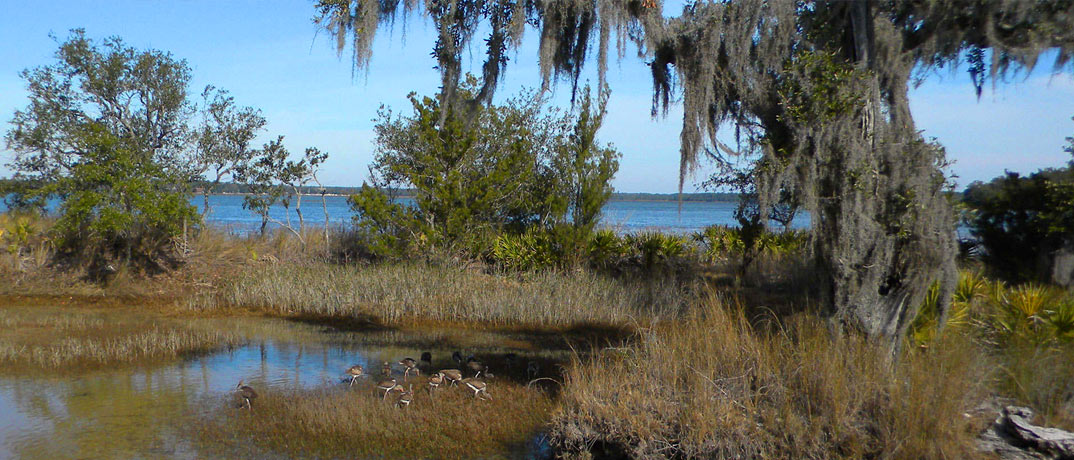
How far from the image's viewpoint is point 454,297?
45.9ft

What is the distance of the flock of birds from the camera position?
316 inches

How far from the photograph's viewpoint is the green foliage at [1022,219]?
1081 centimetres

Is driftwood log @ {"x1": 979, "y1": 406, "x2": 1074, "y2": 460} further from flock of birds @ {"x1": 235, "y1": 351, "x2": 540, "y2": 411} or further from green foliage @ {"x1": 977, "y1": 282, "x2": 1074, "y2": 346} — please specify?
flock of birds @ {"x1": 235, "y1": 351, "x2": 540, "y2": 411}

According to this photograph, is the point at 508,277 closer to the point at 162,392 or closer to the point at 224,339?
the point at 224,339

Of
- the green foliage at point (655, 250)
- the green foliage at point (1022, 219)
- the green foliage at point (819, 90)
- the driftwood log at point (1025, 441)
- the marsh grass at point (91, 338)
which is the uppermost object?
the green foliage at point (819, 90)

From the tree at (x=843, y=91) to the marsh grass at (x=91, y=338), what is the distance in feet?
18.5

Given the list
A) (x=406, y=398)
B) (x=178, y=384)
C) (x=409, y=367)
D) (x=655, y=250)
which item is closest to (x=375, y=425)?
(x=406, y=398)

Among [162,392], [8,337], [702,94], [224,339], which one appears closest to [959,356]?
[702,94]

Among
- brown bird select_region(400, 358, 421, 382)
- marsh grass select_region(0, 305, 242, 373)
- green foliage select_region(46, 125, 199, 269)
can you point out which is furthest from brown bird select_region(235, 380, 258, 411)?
green foliage select_region(46, 125, 199, 269)

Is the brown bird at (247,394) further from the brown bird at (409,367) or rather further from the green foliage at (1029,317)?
the green foliage at (1029,317)

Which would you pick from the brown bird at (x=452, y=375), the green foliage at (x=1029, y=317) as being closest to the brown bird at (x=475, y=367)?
the brown bird at (x=452, y=375)

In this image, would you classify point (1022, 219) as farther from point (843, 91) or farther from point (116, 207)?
point (116, 207)

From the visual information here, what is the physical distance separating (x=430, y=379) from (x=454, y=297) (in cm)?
535

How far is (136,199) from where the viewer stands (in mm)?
15383
